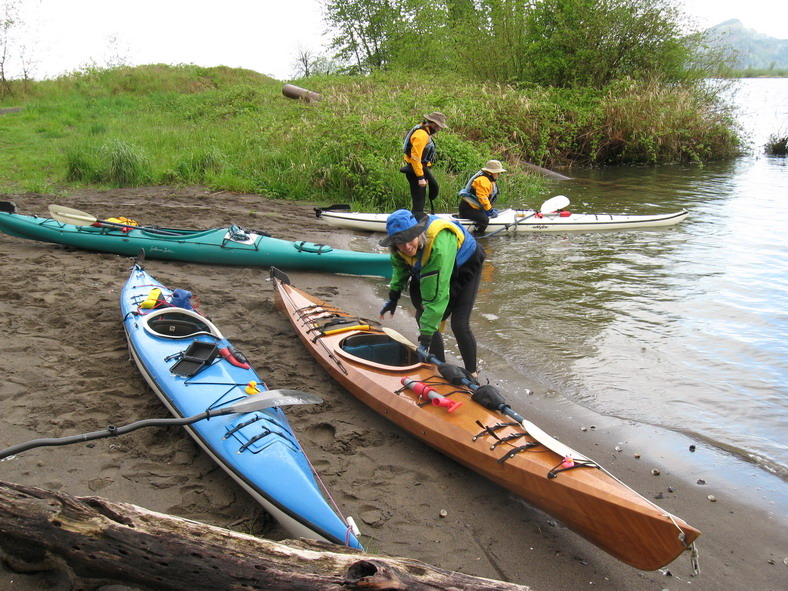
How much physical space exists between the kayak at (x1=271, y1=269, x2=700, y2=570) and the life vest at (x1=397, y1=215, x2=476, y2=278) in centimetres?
66

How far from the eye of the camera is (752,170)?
581 inches

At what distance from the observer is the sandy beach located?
270 centimetres

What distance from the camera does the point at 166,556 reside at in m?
1.98

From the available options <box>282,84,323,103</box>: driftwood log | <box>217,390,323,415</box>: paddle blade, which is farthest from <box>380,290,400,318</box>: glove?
<box>282,84,323,103</box>: driftwood log

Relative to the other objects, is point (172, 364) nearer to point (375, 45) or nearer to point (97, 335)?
point (97, 335)

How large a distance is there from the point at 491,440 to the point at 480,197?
5.90 m

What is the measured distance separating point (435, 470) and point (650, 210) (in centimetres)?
911

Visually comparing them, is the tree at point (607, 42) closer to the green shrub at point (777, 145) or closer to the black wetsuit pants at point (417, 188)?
the green shrub at point (777, 145)

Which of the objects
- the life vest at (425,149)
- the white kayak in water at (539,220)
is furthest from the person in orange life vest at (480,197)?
the life vest at (425,149)

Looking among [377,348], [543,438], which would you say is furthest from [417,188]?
[543,438]

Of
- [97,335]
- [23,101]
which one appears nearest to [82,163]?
[97,335]

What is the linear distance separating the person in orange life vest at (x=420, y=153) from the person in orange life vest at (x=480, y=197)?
2.12ft

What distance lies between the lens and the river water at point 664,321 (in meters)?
4.14

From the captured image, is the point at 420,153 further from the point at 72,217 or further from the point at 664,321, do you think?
the point at 72,217
